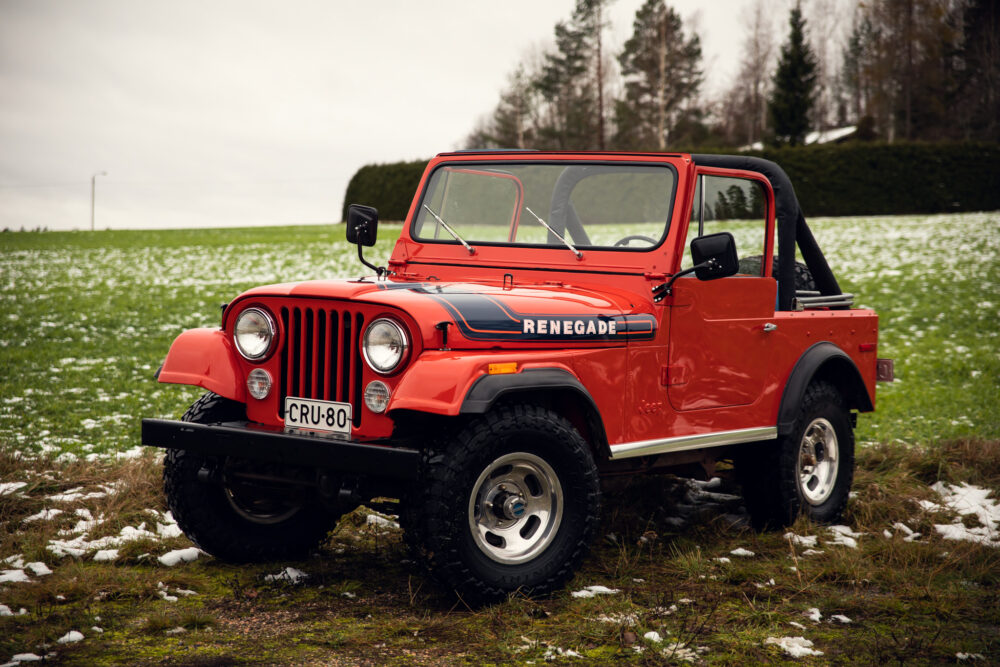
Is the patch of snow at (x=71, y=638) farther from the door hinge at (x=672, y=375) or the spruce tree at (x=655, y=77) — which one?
the spruce tree at (x=655, y=77)

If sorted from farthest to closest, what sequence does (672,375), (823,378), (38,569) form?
(823,378), (672,375), (38,569)

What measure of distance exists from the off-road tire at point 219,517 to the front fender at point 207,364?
15 centimetres

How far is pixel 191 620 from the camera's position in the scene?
411 centimetres

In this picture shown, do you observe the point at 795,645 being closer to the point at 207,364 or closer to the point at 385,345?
the point at 385,345

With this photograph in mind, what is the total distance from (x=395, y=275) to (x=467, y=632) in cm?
234

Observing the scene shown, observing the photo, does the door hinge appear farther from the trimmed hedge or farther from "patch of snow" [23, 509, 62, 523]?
the trimmed hedge

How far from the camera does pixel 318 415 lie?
4422mm

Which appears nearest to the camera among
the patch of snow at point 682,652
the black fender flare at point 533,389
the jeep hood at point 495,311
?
the patch of snow at point 682,652

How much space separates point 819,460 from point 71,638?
4.38 m

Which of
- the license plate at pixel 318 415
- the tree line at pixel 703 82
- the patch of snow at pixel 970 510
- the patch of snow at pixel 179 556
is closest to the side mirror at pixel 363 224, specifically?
the license plate at pixel 318 415

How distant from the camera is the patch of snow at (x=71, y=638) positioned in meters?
3.83

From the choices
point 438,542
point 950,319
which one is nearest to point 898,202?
point 950,319

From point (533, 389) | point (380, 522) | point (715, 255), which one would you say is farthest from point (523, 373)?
point (380, 522)

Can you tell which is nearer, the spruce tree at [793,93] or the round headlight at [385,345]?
the round headlight at [385,345]
